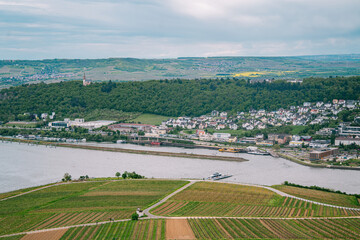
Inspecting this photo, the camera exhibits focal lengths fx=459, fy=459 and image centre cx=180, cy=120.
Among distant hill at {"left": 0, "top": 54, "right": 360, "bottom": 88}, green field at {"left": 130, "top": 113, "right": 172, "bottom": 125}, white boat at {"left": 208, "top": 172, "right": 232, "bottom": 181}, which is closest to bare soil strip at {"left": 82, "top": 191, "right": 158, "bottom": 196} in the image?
white boat at {"left": 208, "top": 172, "right": 232, "bottom": 181}

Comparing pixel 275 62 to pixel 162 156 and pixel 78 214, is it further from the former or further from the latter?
pixel 78 214

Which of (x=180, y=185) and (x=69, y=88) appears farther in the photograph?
(x=69, y=88)

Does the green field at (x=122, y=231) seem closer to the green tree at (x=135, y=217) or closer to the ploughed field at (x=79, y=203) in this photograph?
the green tree at (x=135, y=217)

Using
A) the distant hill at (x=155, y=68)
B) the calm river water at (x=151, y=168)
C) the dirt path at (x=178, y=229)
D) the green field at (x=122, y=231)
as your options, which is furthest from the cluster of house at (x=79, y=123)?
the distant hill at (x=155, y=68)

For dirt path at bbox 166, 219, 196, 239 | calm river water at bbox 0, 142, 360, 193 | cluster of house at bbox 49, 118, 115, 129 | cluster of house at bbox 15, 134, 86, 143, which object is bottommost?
cluster of house at bbox 15, 134, 86, 143

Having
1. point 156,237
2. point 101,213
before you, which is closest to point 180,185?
point 101,213

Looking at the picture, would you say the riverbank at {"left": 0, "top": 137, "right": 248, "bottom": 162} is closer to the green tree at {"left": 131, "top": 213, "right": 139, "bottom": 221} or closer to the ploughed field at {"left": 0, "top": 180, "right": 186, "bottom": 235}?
the ploughed field at {"left": 0, "top": 180, "right": 186, "bottom": 235}
